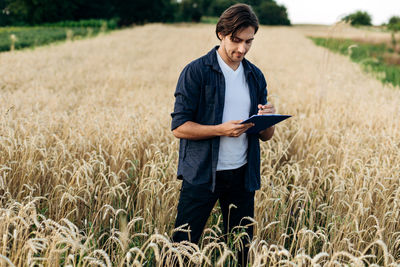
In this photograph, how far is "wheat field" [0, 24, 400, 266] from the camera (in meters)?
1.86

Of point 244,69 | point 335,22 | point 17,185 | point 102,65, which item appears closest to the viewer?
point 244,69

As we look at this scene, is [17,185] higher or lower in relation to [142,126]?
lower

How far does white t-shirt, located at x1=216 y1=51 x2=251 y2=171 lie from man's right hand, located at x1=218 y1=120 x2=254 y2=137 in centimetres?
16

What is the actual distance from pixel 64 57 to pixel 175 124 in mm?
11552

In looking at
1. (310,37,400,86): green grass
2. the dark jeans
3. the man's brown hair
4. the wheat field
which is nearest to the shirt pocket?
the man's brown hair

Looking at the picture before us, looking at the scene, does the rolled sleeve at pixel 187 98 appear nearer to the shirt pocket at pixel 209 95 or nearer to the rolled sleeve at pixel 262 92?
the shirt pocket at pixel 209 95

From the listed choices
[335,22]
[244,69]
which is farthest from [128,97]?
[244,69]

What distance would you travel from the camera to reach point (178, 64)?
12.1m

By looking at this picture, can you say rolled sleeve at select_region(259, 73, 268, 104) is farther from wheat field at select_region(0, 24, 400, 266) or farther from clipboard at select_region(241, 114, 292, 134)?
wheat field at select_region(0, 24, 400, 266)

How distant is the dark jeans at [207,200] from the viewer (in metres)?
1.94

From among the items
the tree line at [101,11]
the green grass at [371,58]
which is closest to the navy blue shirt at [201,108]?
the green grass at [371,58]

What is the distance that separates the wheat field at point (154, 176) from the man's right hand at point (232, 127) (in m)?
0.62

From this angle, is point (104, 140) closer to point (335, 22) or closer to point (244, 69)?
point (244, 69)

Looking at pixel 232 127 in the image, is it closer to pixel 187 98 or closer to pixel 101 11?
pixel 187 98
